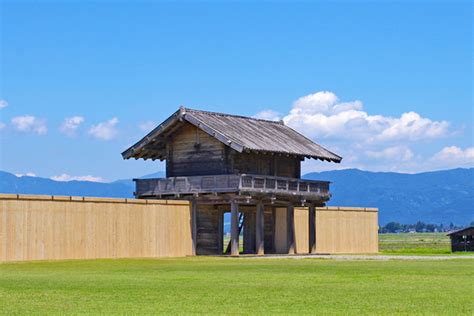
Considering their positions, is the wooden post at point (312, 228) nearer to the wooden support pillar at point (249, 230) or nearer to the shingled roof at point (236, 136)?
the shingled roof at point (236, 136)

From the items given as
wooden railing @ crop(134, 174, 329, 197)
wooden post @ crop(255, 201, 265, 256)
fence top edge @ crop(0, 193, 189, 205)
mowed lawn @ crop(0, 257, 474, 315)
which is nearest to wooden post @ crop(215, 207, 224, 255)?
wooden post @ crop(255, 201, 265, 256)

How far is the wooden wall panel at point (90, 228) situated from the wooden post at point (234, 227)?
7.43 ft

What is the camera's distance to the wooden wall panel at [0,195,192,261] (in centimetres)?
4581

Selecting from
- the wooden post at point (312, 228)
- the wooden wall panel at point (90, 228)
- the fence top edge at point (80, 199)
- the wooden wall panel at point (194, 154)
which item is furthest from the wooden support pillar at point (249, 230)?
the fence top edge at point (80, 199)

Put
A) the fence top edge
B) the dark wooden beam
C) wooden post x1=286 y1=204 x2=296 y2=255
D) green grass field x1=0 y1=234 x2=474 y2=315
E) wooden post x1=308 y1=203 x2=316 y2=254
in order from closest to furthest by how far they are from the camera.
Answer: green grass field x1=0 y1=234 x2=474 y2=315 → the fence top edge → the dark wooden beam → wooden post x1=286 y1=204 x2=296 y2=255 → wooden post x1=308 y1=203 x2=316 y2=254

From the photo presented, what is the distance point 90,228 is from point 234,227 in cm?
966

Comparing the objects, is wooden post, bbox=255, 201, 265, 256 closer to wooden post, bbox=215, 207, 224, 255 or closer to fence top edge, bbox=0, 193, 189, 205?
wooden post, bbox=215, 207, 224, 255

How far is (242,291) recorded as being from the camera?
25.2 metres

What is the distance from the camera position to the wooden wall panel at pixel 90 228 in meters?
45.8

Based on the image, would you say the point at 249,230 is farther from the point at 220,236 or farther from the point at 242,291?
the point at 242,291

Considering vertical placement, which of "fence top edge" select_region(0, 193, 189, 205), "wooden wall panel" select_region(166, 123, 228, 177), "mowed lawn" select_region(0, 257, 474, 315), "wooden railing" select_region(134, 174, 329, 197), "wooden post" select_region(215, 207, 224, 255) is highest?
"wooden wall panel" select_region(166, 123, 228, 177)

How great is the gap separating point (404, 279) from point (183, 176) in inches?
1165

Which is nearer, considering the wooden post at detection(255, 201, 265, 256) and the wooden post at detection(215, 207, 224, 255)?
the wooden post at detection(255, 201, 265, 256)

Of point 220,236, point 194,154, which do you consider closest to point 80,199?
point 194,154
